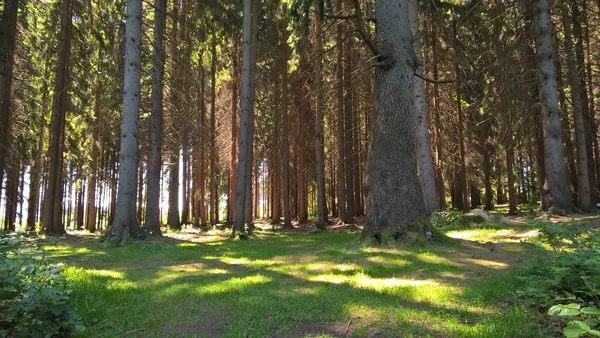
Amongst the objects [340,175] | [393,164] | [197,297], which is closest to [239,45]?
[340,175]

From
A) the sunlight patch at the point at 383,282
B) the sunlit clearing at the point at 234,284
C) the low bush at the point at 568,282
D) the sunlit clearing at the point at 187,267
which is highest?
the low bush at the point at 568,282

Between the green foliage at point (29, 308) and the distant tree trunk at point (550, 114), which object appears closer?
the green foliage at point (29, 308)

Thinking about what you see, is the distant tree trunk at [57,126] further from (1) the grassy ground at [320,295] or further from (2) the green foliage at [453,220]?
(2) the green foliage at [453,220]

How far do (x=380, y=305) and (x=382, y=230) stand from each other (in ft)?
11.5

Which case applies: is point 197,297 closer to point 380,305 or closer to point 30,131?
point 380,305

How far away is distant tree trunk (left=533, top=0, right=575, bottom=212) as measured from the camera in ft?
38.1

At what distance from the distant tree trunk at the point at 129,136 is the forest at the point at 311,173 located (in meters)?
0.05

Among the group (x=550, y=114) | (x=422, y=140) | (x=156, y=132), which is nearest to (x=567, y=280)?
(x=422, y=140)

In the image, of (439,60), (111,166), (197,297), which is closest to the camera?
(197,297)

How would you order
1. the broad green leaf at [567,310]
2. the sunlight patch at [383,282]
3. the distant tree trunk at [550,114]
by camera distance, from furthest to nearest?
1. the distant tree trunk at [550,114]
2. the sunlight patch at [383,282]
3. the broad green leaf at [567,310]

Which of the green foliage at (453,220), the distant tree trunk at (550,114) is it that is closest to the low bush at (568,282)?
the green foliage at (453,220)

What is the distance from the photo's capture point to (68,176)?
26531 mm

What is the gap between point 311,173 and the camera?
24.2m

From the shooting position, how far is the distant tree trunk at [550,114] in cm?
1161
